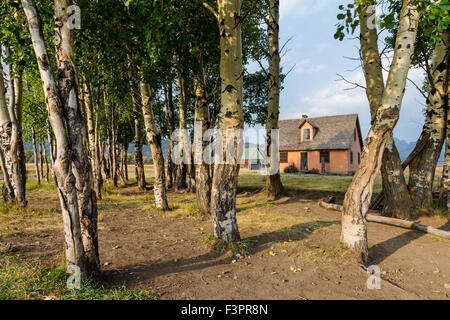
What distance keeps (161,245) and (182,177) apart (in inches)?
392

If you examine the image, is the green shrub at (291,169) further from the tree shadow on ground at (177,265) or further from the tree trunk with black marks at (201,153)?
the tree shadow on ground at (177,265)

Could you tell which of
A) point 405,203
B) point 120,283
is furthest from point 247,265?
point 405,203

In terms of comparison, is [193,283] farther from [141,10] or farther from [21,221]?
[21,221]

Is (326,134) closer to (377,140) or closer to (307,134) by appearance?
(307,134)

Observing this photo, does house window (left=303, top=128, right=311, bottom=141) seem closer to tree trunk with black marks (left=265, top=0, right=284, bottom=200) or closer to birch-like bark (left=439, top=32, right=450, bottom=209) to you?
tree trunk with black marks (left=265, top=0, right=284, bottom=200)

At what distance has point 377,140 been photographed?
4715 millimetres

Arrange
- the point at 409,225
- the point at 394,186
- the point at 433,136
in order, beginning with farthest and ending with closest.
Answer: the point at 433,136 → the point at 394,186 → the point at 409,225

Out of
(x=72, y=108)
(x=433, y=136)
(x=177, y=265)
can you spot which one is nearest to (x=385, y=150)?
(x=433, y=136)

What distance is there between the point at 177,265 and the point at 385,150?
7.63 meters

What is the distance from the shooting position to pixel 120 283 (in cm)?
382

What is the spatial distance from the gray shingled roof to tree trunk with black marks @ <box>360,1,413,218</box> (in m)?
19.4

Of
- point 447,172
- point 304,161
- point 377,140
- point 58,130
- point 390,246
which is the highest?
point 58,130

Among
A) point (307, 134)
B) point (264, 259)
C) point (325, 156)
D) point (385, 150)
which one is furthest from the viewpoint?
point (307, 134)

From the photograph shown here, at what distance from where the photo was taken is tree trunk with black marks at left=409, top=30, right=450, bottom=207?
26.9 feet
